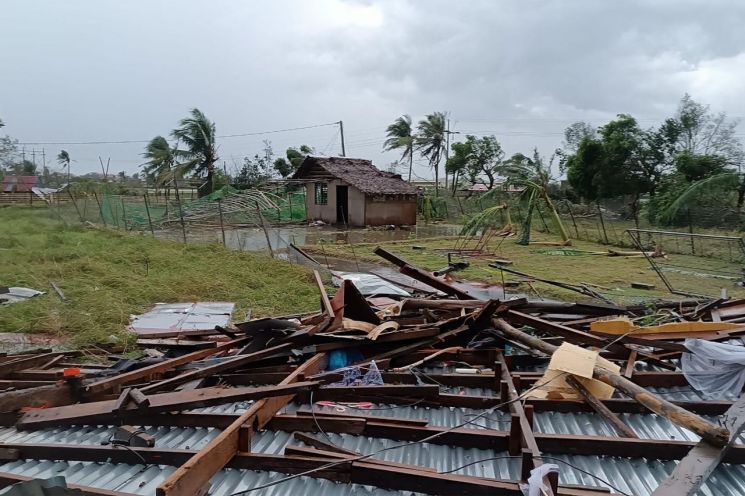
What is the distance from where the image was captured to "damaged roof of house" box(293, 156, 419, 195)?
2856cm

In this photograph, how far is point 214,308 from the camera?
9.42m

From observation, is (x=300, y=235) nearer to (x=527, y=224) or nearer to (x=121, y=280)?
(x=527, y=224)

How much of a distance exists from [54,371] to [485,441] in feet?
13.0

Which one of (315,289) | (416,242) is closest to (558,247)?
(416,242)

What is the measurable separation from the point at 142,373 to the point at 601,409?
3.18 meters

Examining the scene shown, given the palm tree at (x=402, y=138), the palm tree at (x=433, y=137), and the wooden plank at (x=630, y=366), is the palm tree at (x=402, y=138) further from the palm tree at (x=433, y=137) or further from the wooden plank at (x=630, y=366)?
the wooden plank at (x=630, y=366)

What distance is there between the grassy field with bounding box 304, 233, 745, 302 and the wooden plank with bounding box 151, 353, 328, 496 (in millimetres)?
9338

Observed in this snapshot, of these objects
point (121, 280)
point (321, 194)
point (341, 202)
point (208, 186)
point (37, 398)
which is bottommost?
point (121, 280)

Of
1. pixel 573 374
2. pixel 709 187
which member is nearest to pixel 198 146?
pixel 709 187

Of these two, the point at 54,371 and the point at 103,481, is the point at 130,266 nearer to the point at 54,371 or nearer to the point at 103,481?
the point at 54,371

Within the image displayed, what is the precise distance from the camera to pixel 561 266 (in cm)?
1574

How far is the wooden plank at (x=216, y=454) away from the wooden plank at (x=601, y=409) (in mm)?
1836

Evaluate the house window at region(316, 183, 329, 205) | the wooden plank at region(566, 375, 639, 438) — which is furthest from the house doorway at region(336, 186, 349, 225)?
the wooden plank at region(566, 375, 639, 438)

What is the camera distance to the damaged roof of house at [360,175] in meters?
28.6
